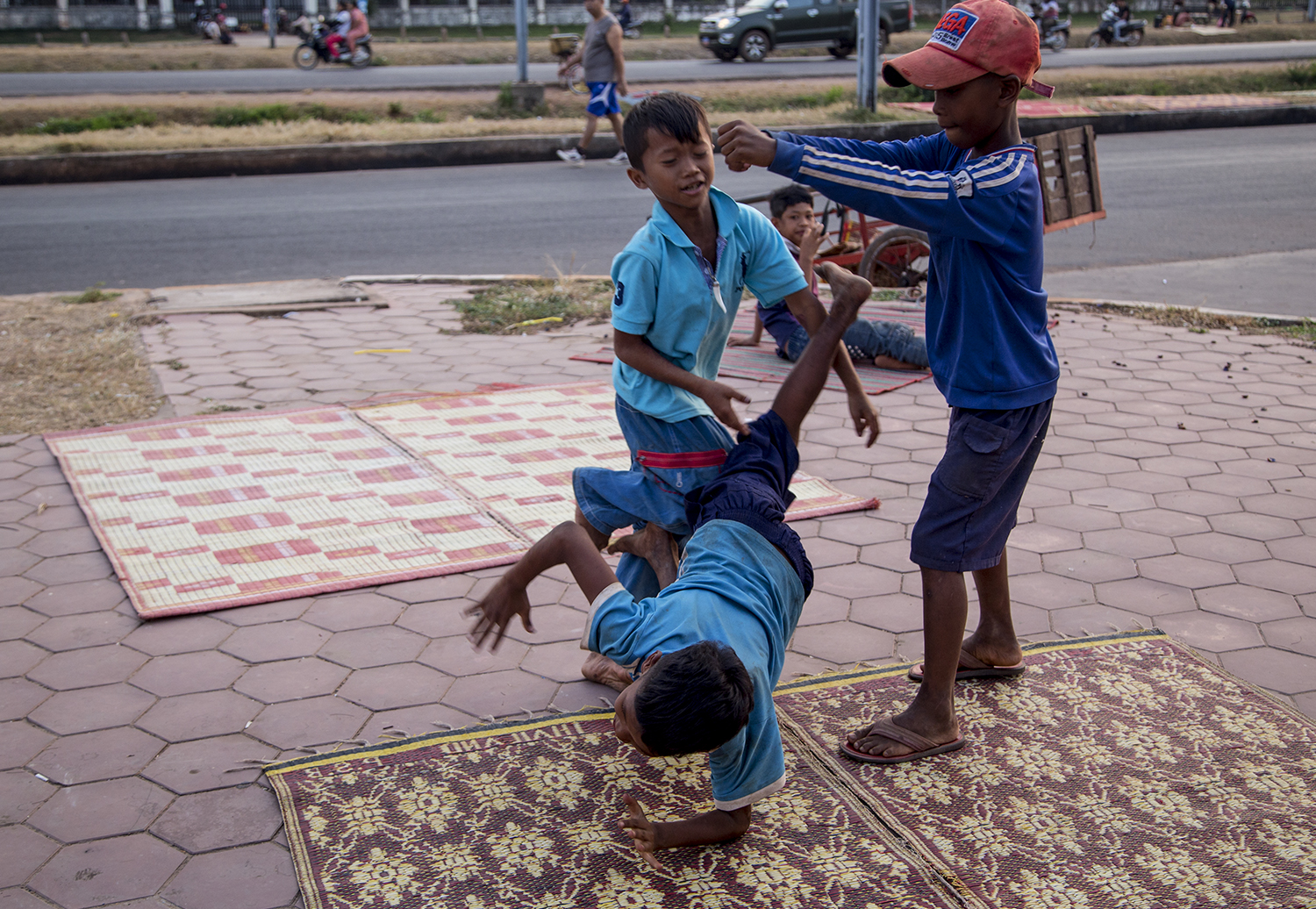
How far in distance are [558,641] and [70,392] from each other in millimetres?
3408

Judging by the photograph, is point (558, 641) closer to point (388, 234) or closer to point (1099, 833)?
point (1099, 833)

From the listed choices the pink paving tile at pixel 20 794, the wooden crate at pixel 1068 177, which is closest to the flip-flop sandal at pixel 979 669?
the pink paving tile at pixel 20 794

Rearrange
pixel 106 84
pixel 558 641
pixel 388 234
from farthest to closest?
pixel 106 84 < pixel 388 234 < pixel 558 641

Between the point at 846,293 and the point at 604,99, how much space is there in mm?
11030

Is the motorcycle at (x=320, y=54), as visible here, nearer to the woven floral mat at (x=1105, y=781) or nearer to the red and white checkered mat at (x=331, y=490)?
the red and white checkered mat at (x=331, y=490)

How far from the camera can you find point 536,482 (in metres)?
4.38

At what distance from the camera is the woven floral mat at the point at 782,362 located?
567cm

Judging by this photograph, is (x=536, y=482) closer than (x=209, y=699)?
No

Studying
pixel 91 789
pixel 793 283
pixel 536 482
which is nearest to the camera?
pixel 91 789

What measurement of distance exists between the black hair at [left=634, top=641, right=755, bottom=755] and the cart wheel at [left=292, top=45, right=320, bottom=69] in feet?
84.8

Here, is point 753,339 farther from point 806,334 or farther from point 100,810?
point 100,810

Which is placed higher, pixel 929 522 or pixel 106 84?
pixel 106 84

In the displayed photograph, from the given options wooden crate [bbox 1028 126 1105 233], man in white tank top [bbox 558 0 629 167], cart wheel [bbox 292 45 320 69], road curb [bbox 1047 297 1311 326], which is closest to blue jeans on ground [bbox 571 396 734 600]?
wooden crate [bbox 1028 126 1105 233]

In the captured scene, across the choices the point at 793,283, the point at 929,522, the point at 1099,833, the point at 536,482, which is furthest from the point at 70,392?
the point at 1099,833
